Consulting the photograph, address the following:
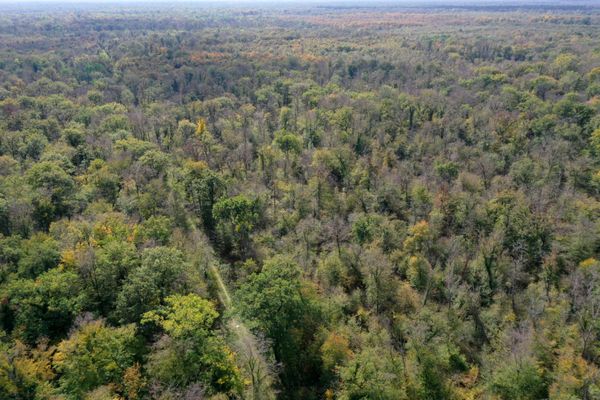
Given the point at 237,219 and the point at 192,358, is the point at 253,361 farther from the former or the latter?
the point at 237,219

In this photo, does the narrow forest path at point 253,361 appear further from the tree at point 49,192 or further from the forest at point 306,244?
the tree at point 49,192

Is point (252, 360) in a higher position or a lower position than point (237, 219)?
lower

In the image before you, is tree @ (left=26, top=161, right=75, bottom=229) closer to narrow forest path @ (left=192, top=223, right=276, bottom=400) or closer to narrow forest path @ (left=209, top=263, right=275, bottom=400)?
narrow forest path @ (left=192, top=223, right=276, bottom=400)

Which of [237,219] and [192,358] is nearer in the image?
[192,358]

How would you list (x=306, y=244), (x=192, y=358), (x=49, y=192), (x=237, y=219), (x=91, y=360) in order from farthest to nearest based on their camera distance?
(x=237, y=219) → (x=306, y=244) → (x=49, y=192) → (x=192, y=358) → (x=91, y=360)

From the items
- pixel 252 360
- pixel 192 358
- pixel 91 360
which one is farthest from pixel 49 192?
pixel 252 360

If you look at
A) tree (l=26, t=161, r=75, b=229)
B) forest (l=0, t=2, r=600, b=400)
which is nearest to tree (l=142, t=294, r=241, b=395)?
forest (l=0, t=2, r=600, b=400)

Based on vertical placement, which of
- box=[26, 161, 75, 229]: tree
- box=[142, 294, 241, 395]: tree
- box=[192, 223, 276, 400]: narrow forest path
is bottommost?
box=[192, 223, 276, 400]: narrow forest path

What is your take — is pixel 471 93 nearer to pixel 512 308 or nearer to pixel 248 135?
pixel 248 135

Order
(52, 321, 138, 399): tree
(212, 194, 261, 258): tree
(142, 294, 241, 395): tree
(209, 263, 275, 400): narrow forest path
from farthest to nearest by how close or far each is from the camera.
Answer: (212, 194, 261, 258): tree
(209, 263, 275, 400): narrow forest path
(142, 294, 241, 395): tree
(52, 321, 138, 399): tree

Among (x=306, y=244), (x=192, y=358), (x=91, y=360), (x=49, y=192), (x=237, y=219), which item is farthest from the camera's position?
(x=237, y=219)

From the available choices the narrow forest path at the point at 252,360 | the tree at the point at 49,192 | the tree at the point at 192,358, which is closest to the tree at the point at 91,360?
the tree at the point at 192,358
